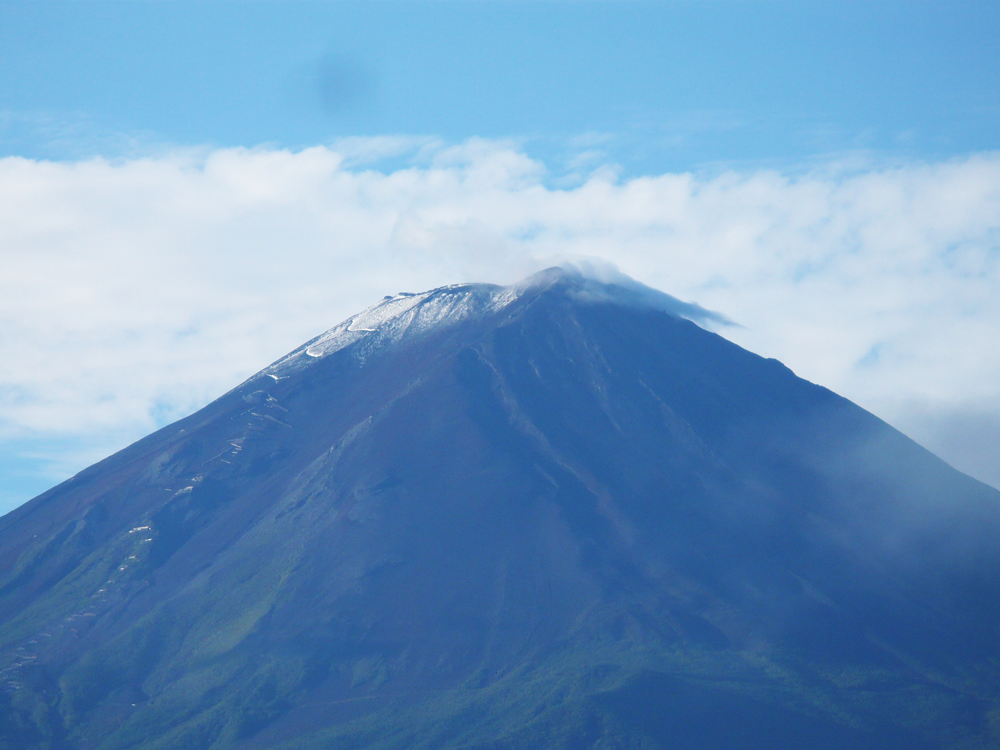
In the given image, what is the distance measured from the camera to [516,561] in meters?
111

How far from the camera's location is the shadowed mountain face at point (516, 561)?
9738cm

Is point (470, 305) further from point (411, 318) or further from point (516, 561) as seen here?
point (516, 561)

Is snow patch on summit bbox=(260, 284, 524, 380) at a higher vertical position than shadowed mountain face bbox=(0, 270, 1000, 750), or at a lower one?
higher

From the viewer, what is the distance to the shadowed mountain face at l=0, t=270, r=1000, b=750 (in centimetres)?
9738

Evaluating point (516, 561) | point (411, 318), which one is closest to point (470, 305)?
point (411, 318)

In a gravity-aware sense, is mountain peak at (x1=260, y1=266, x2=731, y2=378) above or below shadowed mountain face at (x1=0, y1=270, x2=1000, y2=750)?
above

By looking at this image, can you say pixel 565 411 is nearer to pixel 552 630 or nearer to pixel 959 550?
pixel 552 630

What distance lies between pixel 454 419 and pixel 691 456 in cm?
2468

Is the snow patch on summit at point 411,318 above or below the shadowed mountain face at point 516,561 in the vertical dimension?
above

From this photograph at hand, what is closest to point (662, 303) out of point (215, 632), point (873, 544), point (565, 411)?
point (565, 411)

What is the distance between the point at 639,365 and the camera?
136 metres

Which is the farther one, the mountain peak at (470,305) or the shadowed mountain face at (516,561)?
the mountain peak at (470,305)

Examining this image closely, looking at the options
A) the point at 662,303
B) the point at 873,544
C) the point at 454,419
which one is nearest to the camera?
the point at 873,544

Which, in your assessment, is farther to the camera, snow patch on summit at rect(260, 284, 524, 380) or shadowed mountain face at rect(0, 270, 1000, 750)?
snow patch on summit at rect(260, 284, 524, 380)
